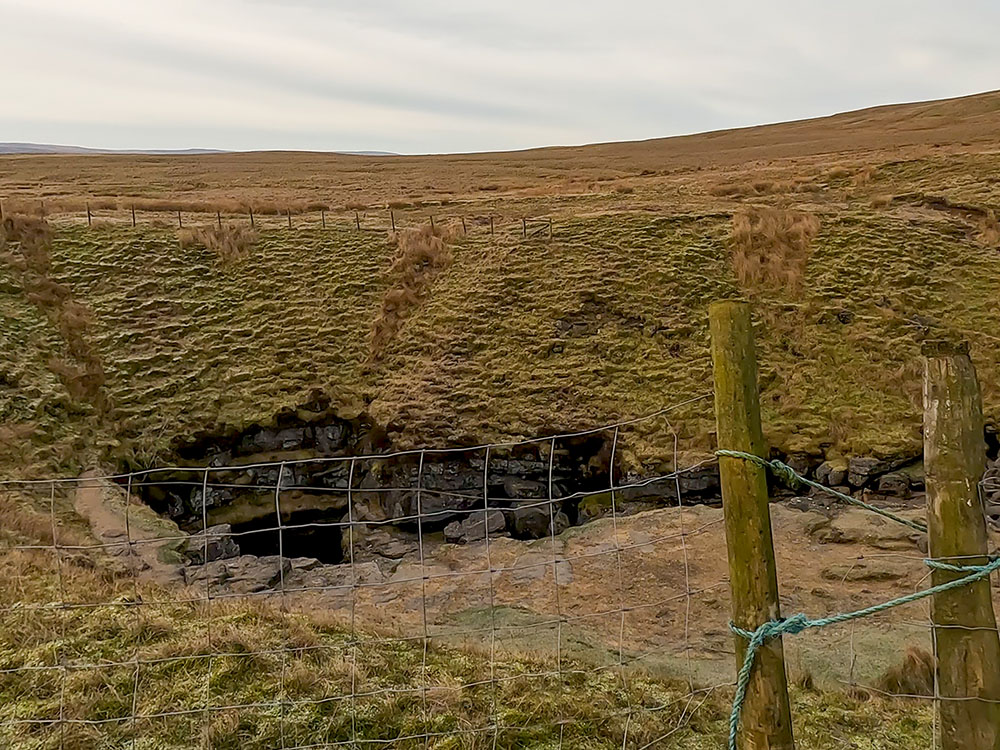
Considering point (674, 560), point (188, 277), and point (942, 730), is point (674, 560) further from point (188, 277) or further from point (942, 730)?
point (188, 277)

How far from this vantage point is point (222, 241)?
2191 cm

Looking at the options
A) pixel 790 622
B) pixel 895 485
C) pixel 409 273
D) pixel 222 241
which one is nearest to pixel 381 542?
pixel 409 273

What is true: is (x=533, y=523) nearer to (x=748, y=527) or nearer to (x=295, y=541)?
(x=295, y=541)

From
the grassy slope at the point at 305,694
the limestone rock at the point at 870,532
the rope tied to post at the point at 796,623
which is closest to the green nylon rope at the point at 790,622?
the rope tied to post at the point at 796,623

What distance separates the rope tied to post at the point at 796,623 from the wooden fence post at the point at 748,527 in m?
0.04

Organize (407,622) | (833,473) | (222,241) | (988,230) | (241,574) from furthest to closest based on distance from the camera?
(222,241) → (988,230) → (833,473) → (241,574) → (407,622)

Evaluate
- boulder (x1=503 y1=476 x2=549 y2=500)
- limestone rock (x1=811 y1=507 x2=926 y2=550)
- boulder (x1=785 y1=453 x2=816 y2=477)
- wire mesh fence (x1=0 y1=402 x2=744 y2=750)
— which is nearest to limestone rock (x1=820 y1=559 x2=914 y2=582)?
limestone rock (x1=811 y1=507 x2=926 y2=550)

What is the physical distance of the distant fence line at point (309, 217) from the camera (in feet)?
75.7

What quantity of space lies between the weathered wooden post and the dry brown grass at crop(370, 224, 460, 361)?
15408 millimetres

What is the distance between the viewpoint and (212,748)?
501cm

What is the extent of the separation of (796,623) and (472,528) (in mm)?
11311

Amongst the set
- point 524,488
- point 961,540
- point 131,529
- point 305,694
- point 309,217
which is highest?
point 309,217

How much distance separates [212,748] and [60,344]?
15.0m

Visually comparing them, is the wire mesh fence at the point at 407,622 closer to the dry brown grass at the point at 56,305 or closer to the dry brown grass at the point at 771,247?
the dry brown grass at the point at 56,305
